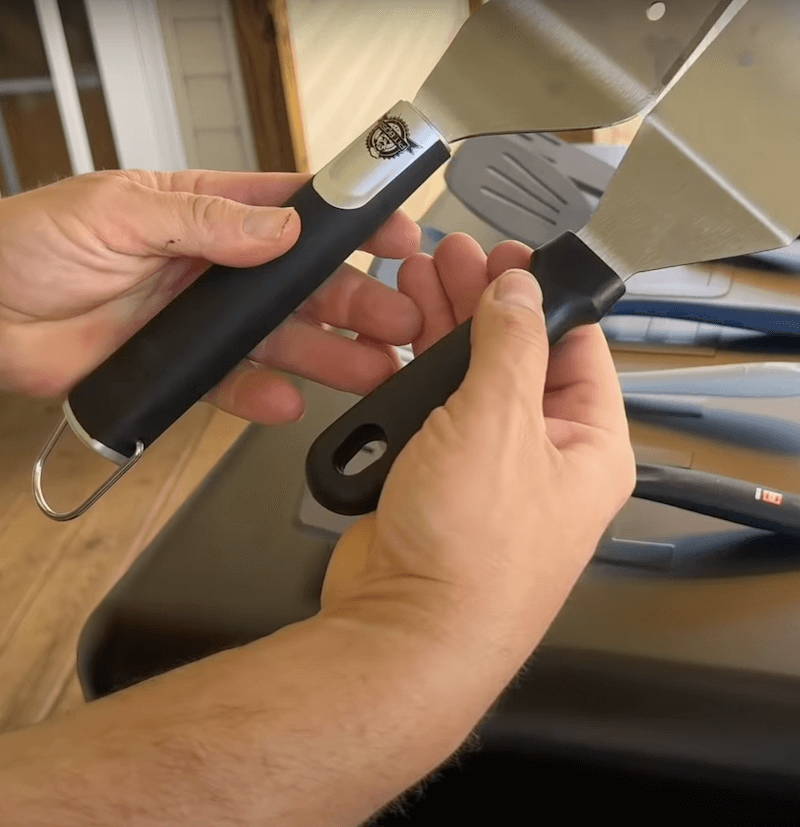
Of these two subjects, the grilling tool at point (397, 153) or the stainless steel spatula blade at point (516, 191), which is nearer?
the grilling tool at point (397, 153)

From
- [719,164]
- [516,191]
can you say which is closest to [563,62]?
[719,164]

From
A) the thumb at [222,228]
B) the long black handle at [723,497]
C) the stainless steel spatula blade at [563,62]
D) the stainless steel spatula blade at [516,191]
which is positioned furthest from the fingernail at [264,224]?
the stainless steel spatula blade at [516,191]

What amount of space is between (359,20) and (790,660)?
4.02 feet

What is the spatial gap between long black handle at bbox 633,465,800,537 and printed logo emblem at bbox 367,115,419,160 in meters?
0.20

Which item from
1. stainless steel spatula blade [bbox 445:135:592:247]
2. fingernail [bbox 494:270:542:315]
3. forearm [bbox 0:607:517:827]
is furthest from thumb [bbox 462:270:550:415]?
stainless steel spatula blade [bbox 445:135:592:247]

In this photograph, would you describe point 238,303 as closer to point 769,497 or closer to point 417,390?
point 417,390

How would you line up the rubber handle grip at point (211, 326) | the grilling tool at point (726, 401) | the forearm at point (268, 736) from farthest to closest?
the grilling tool at point (726, 401)
the rubber handle grip at point (211, 326)
the forearm at point (268, 736)

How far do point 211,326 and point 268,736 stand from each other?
198 mm

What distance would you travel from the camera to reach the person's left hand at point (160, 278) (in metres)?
0.41

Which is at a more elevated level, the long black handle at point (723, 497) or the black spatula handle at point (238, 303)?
the black spatula handle at point (238, 303)

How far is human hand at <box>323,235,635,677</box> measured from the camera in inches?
12.4

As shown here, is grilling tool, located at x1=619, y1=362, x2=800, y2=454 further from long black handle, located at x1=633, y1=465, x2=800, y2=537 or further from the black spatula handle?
the black spatula handle

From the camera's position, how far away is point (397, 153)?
399 mm

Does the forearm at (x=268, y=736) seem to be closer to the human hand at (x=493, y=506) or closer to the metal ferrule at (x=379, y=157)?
A: the human hand at (x=493, y=506)
